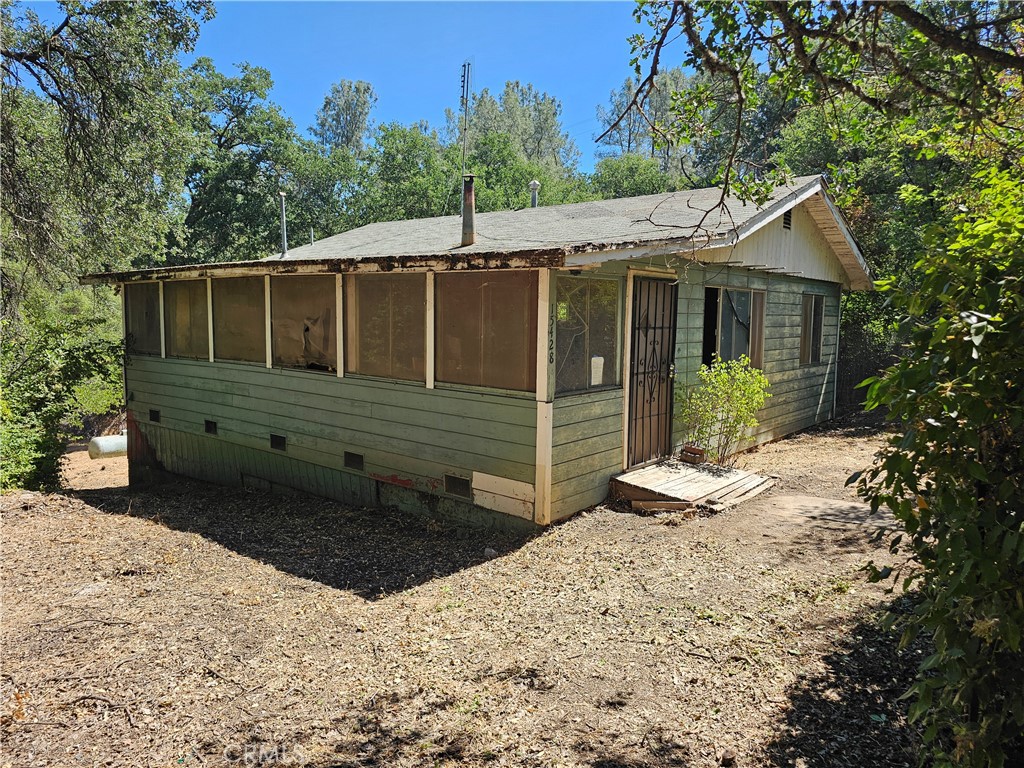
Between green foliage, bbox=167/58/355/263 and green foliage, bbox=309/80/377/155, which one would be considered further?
green foliage, bbox=309/80/377/155

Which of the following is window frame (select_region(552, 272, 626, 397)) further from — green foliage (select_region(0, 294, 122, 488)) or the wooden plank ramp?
green foliage (select_region(0, 294, 122, 488))

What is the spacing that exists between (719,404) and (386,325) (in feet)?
12.8

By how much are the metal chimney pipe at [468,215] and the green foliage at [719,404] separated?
9.72 ft

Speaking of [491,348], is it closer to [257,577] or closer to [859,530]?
[257,577]

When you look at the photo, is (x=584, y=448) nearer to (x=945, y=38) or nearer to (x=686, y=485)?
(x=686, y=485)

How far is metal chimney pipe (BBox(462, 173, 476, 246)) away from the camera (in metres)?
6.99

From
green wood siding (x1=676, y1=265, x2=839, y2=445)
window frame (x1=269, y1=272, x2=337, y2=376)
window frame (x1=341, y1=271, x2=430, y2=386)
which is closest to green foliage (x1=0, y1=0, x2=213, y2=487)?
window frame (x1=269, y1=272, x2=337, y2=376)

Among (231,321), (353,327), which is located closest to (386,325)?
(353,327)

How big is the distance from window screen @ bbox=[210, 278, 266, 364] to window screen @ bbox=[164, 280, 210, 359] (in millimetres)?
327

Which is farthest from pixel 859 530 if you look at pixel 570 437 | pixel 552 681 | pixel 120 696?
pixel 120 696

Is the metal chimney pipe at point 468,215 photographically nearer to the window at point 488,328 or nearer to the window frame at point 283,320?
the window at point 488,328

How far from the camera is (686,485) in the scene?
6742 mm

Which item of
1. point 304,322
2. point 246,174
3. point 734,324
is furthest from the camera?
point 246,174

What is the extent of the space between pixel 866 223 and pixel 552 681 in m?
15.2
